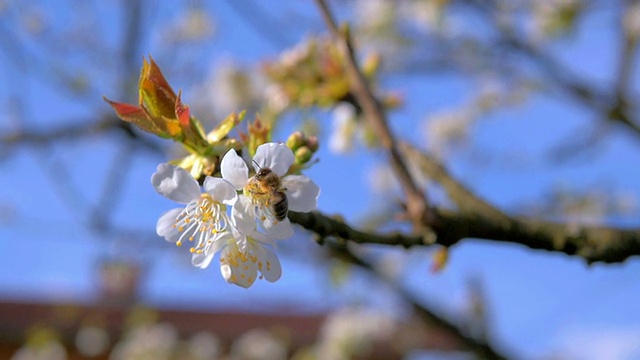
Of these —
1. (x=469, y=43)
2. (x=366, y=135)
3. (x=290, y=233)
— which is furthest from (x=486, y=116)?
(x=290, y=233)

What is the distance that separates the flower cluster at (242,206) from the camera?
688 mm

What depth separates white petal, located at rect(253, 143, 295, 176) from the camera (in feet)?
2.22

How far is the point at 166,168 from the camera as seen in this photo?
27.8 inches

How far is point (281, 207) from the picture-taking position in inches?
26.5

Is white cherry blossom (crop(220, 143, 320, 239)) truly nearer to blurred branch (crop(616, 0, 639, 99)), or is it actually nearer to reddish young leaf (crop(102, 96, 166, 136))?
reddish young leaf (crop(102, 96, 166, 136))

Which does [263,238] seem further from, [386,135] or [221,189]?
[386,135]

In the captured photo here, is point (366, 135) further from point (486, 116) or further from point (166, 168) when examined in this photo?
point (486, 116)

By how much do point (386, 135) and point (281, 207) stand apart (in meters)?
0.35

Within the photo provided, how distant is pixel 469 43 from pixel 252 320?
401 centimetres

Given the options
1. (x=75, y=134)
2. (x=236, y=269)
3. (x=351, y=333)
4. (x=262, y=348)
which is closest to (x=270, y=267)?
(x=236, y=269)

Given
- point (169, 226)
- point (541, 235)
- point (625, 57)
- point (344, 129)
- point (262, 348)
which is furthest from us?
point (262, 348)

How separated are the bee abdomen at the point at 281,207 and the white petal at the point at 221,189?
0.05 meters

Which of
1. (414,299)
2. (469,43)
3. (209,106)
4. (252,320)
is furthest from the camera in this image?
(252,320)

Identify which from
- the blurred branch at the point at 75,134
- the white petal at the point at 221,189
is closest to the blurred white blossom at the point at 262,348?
the blurred branch at the point at 75,134
